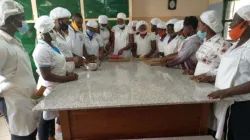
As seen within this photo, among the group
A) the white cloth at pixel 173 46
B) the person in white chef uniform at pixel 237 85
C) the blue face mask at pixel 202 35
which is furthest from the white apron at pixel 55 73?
the white cloth at pixel 173 46

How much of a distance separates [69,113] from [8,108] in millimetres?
479

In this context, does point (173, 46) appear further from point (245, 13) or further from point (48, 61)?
point (48, 61)

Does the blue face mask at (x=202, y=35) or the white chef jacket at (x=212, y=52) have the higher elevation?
the blue face mask at (x=202, y=35)

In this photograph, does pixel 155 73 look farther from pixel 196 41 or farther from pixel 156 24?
pixel 156 24

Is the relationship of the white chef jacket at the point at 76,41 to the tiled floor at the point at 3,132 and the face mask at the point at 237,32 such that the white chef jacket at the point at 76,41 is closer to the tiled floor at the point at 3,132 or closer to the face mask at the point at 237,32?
the tiled floor at the point at 3,132

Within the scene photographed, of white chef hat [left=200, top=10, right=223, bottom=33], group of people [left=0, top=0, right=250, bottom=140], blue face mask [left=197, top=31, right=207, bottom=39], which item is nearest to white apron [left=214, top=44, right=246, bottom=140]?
group of people [left=0, top=0, right=250, bottom=140]

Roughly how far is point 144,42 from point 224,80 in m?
1.92

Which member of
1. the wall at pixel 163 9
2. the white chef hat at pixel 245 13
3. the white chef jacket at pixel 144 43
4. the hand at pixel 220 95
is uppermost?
the wall at pixel 163 9

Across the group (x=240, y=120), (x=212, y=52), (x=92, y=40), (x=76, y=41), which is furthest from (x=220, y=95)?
(x=92, y=40)

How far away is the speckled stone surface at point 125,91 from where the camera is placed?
1.08 metres

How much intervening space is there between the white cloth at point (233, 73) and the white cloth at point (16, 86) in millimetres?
1343

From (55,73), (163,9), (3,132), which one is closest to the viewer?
(55,73)

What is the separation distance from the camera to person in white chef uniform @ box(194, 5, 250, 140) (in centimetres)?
109

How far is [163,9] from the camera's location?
4.16 meters
